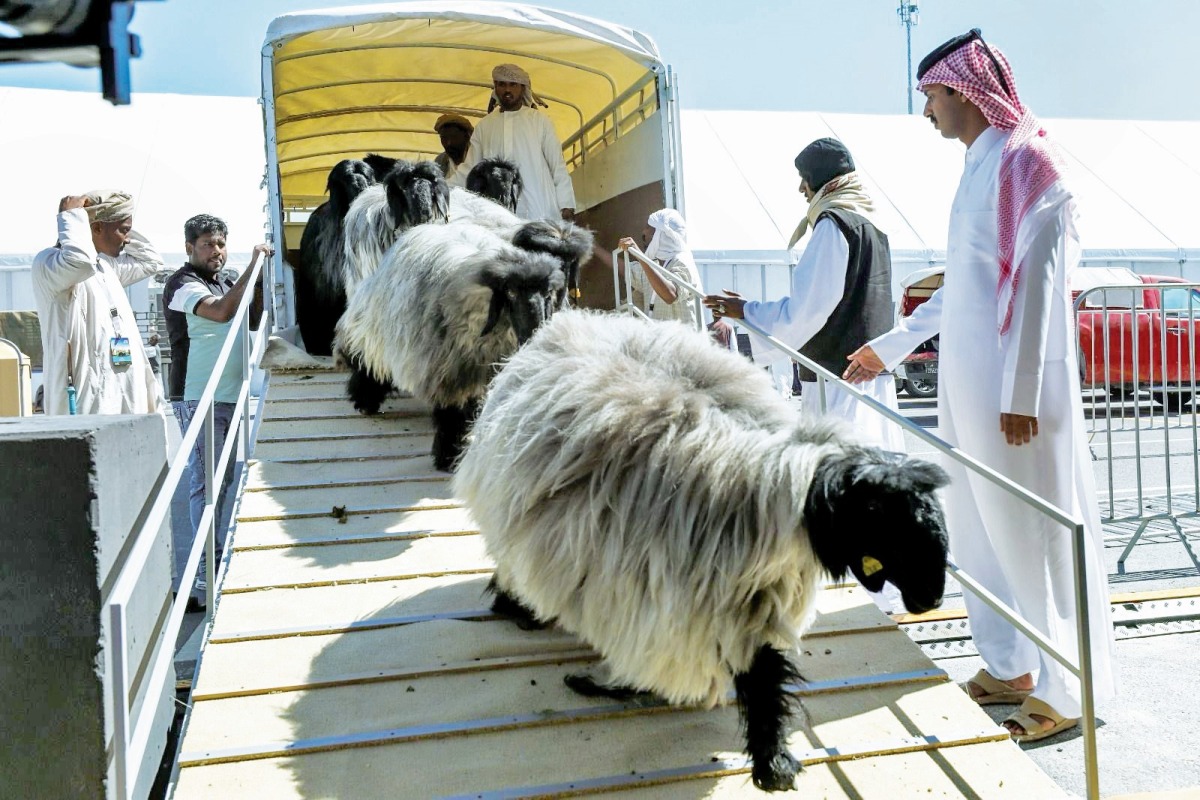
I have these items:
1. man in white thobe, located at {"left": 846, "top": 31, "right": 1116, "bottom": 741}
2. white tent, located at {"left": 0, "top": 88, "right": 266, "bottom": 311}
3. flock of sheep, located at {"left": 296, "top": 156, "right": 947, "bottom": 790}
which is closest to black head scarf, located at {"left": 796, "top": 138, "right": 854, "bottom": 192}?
man in white thobe, located at {"left": 846, "top": 31, "right": 1116, "bottom": 741}

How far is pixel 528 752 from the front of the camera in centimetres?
290

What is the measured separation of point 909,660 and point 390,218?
3647 millimetres

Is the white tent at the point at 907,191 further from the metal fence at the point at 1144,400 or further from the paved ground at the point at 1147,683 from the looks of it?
the paved ground at the point at 1147,683

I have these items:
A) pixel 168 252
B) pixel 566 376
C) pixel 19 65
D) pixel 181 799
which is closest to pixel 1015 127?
pixel 566 376

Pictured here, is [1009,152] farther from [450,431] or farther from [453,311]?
[450,431]

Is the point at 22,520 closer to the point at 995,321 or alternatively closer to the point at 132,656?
the point at 132,656

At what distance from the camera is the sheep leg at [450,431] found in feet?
15.9

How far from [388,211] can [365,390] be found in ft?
3.41

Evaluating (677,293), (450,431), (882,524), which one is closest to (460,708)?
(882,524)

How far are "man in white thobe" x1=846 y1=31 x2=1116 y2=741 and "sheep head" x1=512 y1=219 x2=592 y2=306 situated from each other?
1.87m

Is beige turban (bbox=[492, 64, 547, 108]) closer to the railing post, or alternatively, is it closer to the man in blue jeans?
the man in blue jeans

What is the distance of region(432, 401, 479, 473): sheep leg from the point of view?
4.84 metres

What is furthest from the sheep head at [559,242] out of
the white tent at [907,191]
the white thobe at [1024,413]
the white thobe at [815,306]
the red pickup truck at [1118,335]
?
the white tent at [907,191]

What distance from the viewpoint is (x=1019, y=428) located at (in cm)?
339
